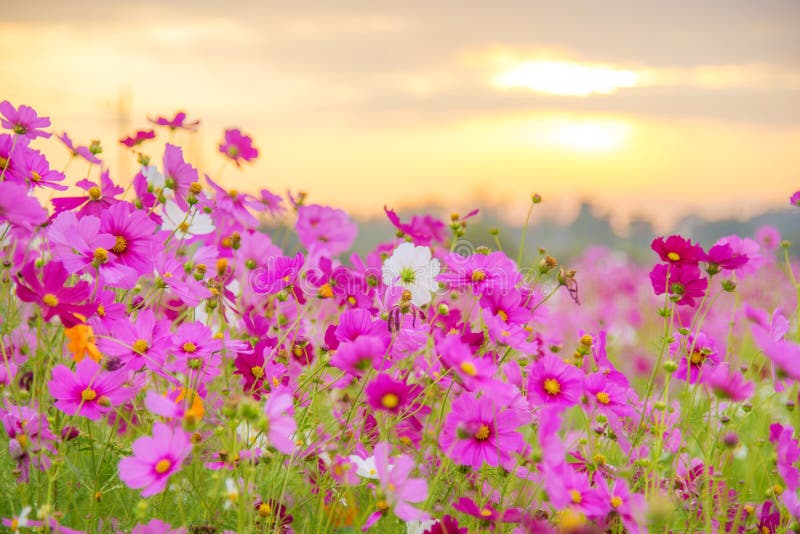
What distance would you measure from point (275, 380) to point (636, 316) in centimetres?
344

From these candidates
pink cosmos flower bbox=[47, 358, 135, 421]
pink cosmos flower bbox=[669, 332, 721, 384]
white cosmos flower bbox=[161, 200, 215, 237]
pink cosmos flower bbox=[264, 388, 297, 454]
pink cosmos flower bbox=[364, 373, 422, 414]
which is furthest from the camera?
white cosmos flower bbox=[161, 200, 215, 237]

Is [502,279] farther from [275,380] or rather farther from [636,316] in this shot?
[636,316]

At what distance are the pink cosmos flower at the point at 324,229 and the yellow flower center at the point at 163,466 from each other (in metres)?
0.87

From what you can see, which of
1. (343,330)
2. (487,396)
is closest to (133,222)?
(343,330)

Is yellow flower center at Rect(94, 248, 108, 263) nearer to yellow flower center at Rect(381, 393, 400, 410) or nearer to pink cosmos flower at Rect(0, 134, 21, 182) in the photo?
pink cosmos flower at Rect(0, 134, 21, 182)

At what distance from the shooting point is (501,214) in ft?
24.9

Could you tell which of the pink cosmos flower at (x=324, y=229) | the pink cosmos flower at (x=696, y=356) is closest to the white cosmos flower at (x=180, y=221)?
the pink cosmos flower at (x=324, y=229)

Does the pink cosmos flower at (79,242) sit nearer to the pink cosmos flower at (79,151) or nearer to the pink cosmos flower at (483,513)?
the pink cosmos flower at (79,151)

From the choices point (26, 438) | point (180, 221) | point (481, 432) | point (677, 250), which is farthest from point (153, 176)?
point (677, 250)

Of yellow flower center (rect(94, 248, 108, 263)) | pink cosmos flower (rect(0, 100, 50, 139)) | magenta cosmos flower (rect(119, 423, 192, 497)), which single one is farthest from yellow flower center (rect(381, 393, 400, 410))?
pink cosmos flower (rect(0, 100, 50, 139))

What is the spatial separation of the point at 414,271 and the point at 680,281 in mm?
458

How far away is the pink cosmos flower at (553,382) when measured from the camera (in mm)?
1099

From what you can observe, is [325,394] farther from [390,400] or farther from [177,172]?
[390,400]

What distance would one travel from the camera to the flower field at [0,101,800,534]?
947mm
